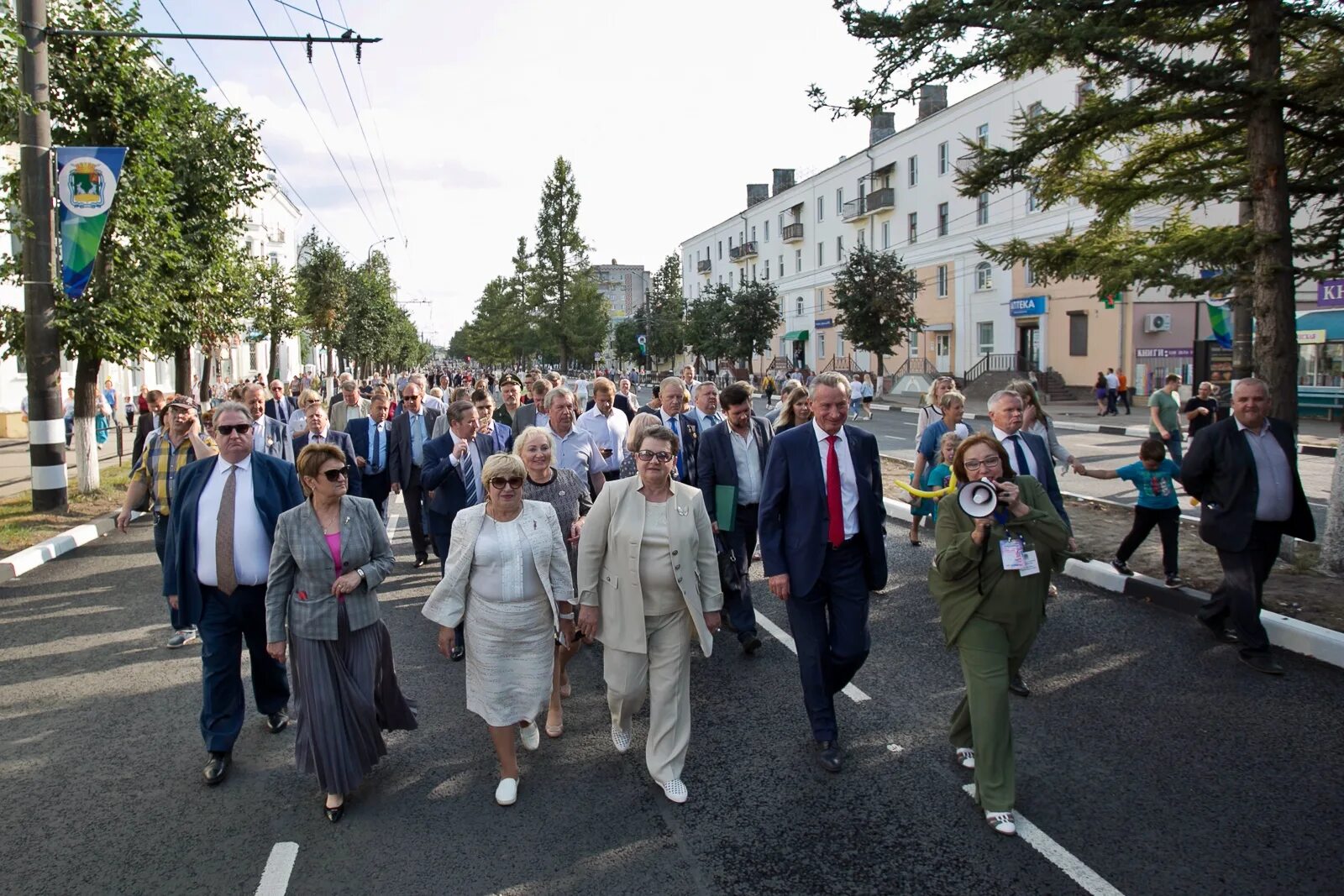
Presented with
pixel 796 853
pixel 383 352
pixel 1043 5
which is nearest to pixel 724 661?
pixel 796 853

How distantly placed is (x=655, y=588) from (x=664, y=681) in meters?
0.44

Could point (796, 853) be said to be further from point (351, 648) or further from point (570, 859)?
point (351, 648)

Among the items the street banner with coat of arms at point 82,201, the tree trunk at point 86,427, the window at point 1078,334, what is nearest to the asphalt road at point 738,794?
the street banner with coat of arms at point 82,201

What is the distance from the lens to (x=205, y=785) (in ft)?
14.6

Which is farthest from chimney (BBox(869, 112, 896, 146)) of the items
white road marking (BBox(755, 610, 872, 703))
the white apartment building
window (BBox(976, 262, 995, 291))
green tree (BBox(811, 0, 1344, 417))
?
white road marking (BBox(755, 610, 872, 703))

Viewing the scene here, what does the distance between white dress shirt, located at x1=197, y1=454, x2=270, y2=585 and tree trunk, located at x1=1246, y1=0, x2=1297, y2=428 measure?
8.55 metres

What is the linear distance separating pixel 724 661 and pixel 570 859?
8.85ft

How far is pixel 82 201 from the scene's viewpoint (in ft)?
37.2

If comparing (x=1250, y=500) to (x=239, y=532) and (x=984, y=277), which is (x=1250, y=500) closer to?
(x=239, y=532)

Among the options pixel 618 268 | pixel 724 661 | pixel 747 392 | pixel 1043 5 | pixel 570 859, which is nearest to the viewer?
pixel 570 859

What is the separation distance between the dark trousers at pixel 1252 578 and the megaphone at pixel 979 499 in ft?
10.0

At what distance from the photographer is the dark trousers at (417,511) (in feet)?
30.5

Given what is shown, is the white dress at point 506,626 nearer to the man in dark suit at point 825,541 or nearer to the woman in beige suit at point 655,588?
the woman in beige suit at point 655,588

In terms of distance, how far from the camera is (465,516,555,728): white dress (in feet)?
13.8
